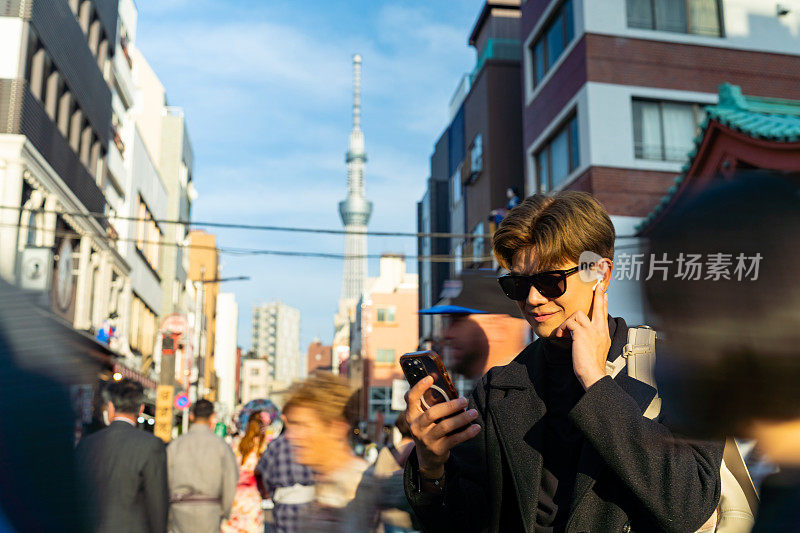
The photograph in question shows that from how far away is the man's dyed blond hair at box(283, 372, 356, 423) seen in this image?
5477mm

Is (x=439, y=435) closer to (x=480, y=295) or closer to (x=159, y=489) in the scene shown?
(x=480, y=295)

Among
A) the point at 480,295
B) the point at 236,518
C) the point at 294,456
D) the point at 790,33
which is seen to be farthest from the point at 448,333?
the point at 790,33

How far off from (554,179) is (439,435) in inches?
701

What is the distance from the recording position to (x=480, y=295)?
4723 millimetres

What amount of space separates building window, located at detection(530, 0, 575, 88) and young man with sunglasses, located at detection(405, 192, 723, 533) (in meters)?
17.4

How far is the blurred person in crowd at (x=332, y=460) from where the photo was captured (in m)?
4.98

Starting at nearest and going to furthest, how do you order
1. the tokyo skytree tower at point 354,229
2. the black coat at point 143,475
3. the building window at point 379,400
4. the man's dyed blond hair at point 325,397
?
the black coat at point 143,475, the man's dyed blond hair at point 325,397, the building window at point 379,400, the tokyo skytree tower at point 354,229

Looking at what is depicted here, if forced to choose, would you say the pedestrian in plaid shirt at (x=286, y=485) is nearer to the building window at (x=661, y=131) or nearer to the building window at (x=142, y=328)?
the building window at (x=661, y=131)

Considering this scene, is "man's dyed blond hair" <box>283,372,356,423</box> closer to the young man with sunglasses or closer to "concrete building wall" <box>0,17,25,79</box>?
the young man with sunglasses

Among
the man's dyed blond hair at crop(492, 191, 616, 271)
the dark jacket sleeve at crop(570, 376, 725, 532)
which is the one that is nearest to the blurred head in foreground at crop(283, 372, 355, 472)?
the man's dyed blond hair at crop(492, 191, 616, 271)

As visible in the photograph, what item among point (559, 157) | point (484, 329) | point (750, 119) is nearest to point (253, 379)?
point (559, 157)

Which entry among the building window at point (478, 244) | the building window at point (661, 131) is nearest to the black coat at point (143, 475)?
the building window at point (661, 131)

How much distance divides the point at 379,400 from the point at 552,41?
5776 centimetres

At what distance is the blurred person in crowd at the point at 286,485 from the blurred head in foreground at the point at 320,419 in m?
0.66
